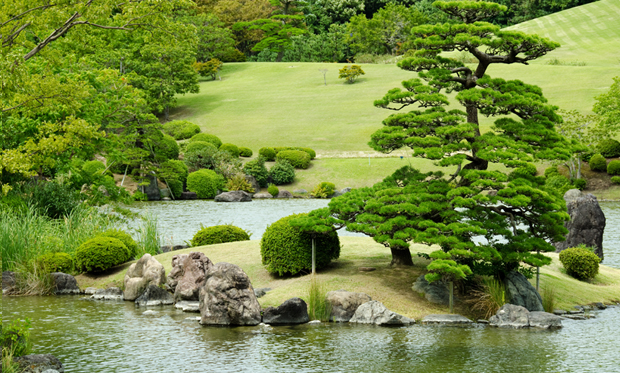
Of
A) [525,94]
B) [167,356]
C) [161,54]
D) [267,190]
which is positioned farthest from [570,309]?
[161,54]

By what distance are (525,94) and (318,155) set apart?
137 ft

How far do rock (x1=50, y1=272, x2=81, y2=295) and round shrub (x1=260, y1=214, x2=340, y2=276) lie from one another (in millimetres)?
5552

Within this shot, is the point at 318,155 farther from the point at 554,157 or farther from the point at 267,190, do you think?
the point at 554,157

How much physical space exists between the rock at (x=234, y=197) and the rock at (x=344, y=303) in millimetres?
29651

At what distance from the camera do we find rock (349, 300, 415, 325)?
1230cm

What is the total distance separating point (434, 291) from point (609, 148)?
39012 millimetres

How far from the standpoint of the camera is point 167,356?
10023mm

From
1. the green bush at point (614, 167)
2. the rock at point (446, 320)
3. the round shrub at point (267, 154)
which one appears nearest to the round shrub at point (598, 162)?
the green bush at point (614, 167)

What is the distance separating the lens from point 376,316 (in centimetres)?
1243

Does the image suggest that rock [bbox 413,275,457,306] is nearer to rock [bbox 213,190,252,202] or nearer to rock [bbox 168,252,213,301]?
rock [bbox 168,252,213,301]

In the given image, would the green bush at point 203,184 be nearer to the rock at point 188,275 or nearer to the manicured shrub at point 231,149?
the manicured shrub at point 231,149

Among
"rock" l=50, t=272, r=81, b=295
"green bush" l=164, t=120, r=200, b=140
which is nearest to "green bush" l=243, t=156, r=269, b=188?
"green bush" l=164, t=120, r=200, b=140

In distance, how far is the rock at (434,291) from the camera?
43.7 ft

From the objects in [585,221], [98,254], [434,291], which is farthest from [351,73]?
[434,291]
